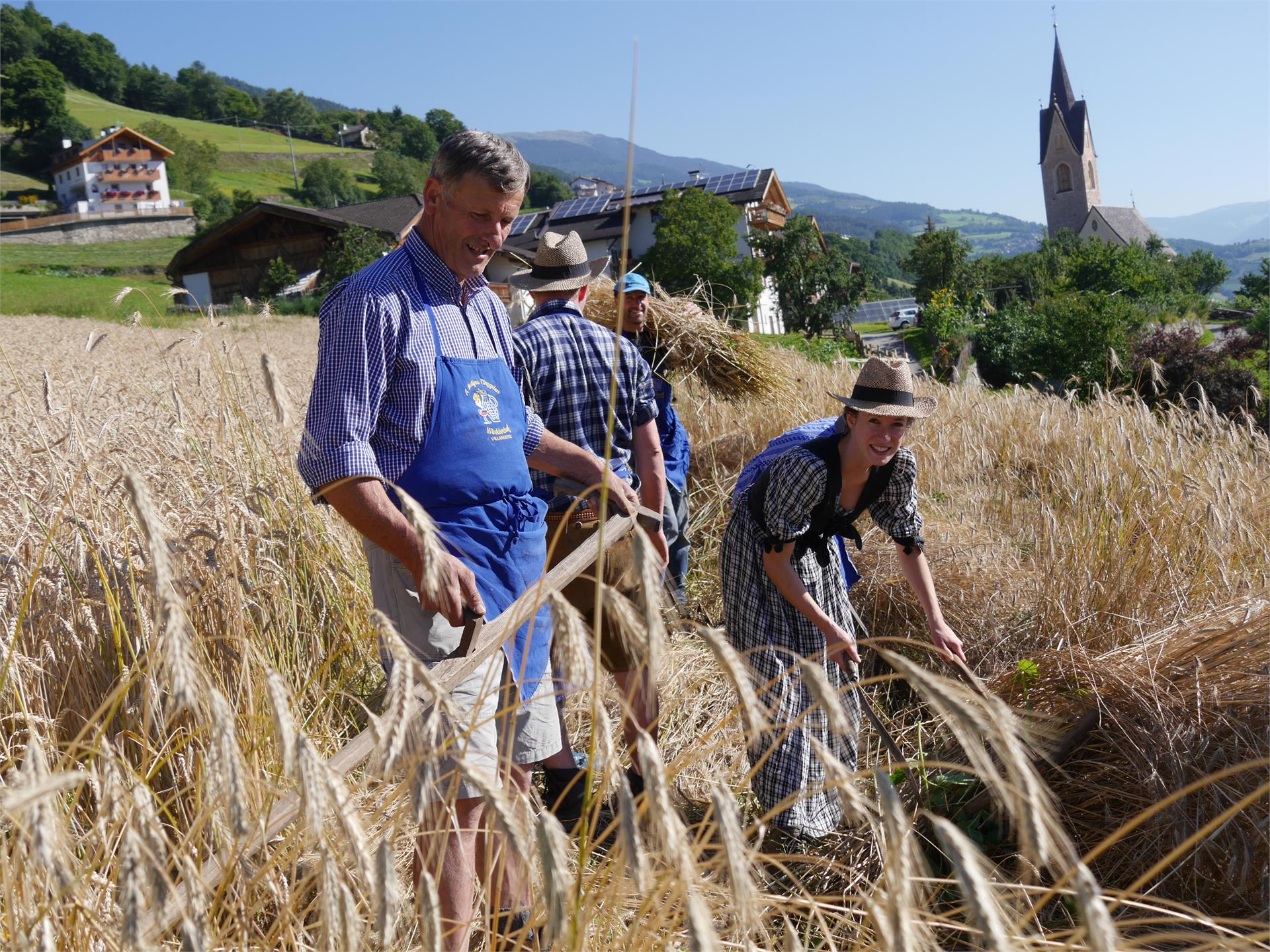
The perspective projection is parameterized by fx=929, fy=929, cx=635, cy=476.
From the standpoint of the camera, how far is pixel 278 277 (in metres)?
31.3

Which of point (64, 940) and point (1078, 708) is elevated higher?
point (64, 940)

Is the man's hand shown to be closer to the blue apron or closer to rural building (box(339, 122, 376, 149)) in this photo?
the blue apron

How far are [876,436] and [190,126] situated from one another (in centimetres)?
11657

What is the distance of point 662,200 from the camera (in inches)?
1246

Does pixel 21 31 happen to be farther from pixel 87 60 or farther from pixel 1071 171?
pixel 1071 171

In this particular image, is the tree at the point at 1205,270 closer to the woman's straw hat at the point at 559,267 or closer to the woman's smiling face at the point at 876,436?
the woman's straw hat at the point at 559,267

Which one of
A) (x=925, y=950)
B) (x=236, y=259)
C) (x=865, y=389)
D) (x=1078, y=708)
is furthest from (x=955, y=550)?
(x=236, y=259)

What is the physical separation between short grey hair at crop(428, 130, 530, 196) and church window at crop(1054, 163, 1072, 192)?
11038cm

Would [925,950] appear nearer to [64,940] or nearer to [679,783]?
[64,940]

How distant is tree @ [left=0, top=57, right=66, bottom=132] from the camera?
268 feet

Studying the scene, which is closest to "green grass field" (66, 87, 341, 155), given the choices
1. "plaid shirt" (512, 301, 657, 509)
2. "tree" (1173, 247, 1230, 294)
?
"tree" (1173, 247, 1230, 294)

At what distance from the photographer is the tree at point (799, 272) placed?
33.5 meters

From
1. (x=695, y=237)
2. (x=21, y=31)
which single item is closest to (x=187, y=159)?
(x=21, y=31)

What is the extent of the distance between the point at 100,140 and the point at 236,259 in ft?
154
